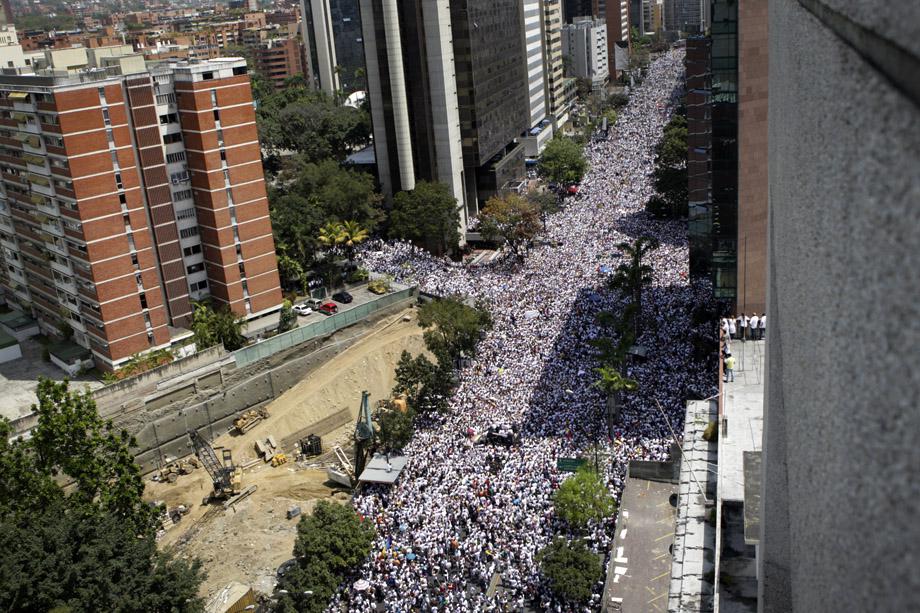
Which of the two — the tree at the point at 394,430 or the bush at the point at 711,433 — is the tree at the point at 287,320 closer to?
the tree at the point at 394,430

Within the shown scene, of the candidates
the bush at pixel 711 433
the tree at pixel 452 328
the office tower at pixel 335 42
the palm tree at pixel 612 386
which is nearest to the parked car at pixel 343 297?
the tree at pixel 452 328

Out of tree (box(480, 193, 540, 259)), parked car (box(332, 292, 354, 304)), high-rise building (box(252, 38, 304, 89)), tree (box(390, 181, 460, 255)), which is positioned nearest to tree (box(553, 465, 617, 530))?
parked car (box(332, 292, 354, 304))

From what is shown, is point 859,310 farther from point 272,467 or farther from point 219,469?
point 272,467

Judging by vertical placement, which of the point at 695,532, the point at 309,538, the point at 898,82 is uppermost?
the point at 898,82

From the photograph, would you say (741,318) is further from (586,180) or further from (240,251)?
(586,180)

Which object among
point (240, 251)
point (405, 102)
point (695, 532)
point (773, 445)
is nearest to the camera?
point (773, 445)

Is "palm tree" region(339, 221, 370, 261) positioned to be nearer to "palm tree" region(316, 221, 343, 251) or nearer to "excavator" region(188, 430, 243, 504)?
"palm tree" region(316, 221, 343, 251)

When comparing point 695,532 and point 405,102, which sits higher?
point 405,102

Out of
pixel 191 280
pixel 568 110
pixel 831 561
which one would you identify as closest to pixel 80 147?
pixel 191 280
